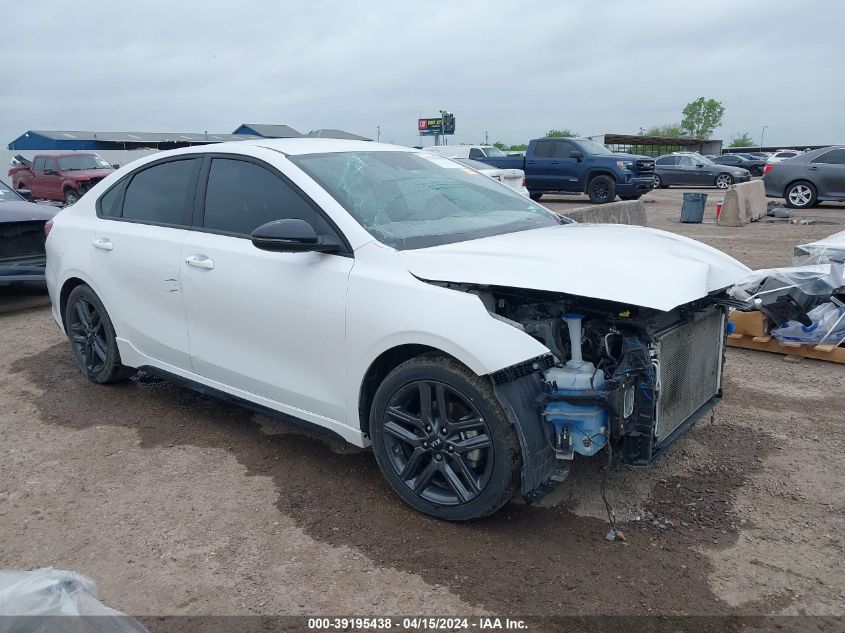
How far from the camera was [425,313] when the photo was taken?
3084 millimetres

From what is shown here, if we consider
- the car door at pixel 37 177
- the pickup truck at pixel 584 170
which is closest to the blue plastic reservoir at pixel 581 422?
the pickup truck at pixel 584 170

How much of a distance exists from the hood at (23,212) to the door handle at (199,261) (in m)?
4.78

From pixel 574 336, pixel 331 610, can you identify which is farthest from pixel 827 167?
pixel 331 610

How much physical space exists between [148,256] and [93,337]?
1.13m

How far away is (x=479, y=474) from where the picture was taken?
3.18 meters

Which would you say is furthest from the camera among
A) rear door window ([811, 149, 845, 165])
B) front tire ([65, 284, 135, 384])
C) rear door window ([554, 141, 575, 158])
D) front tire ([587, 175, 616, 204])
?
rear door window ([554, 141, 575, 158])

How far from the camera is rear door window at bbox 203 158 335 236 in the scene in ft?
12.1

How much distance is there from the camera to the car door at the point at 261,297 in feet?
11.4

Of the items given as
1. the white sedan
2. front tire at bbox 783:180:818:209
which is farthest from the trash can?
the white sedan

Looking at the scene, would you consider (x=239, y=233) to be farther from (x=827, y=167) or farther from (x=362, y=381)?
(x=827, y=167)

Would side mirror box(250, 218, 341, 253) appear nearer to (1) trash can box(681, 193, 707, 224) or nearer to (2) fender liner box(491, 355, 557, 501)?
(2) fender liner box(491, 355, 557, 501)

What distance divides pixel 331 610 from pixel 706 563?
1.55m

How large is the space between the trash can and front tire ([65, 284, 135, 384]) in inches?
542

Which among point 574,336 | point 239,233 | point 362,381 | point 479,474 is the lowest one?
point 479,474
